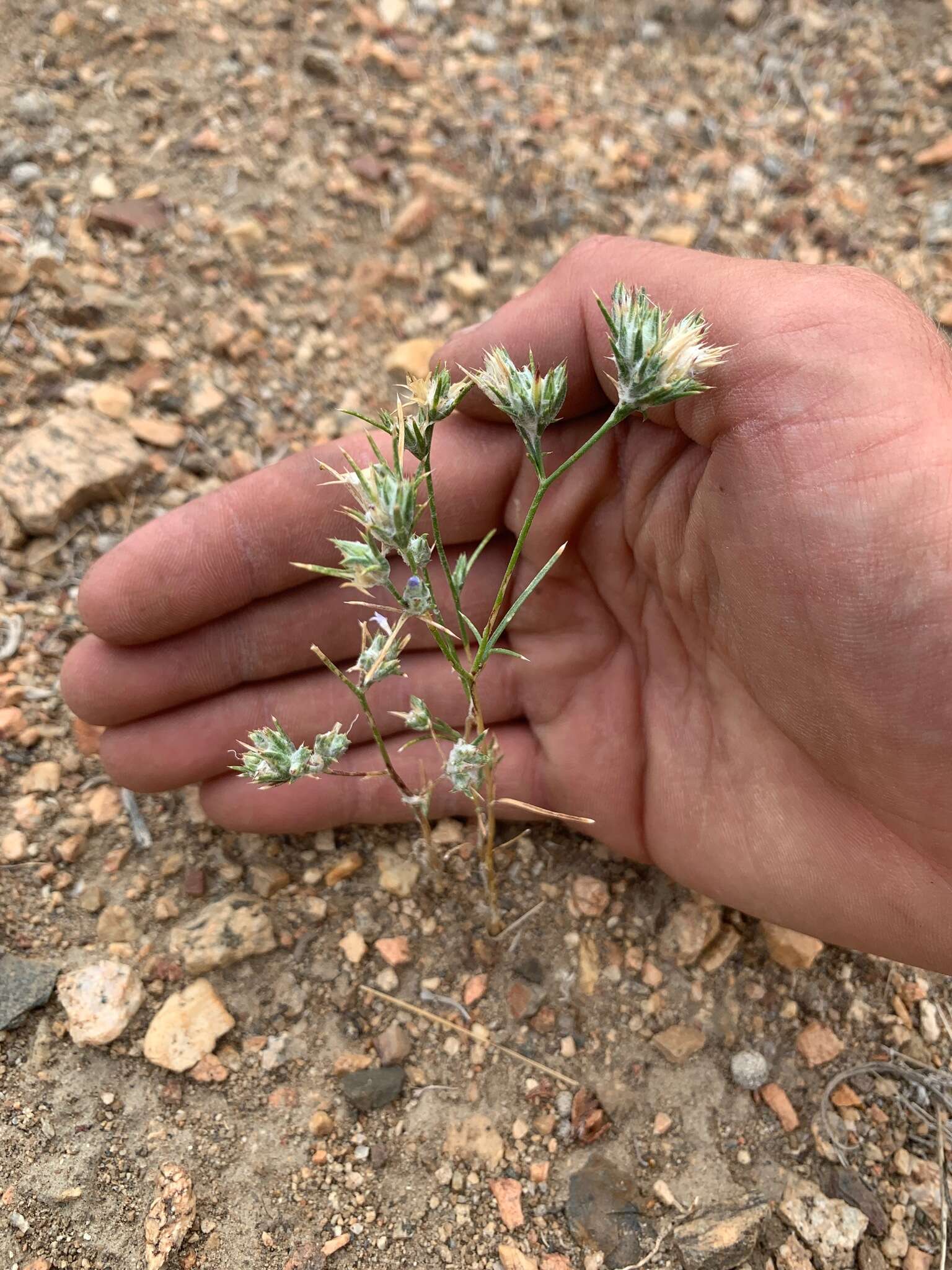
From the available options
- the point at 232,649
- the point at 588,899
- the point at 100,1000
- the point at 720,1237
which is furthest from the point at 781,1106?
the point at 232,649

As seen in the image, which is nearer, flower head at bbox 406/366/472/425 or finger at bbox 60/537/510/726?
flower head at bbox 406/366/472/425

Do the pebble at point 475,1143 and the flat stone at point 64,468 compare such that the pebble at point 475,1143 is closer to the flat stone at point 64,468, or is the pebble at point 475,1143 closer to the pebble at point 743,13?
the flat stone at point 64,468

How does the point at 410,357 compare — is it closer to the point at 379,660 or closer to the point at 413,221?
the point at 413,221

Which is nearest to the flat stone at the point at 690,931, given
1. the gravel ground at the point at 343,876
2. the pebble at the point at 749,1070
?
the gravel ground at the point at 343,876

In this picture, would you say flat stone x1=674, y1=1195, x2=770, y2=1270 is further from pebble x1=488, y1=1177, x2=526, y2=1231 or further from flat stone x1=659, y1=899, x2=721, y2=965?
flat stone x1=659, y1=899, x2=721, y2=965

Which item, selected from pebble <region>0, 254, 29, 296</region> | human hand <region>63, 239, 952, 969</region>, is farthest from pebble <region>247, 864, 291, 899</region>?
pebble <region>0, 254, 29, 296</region>
